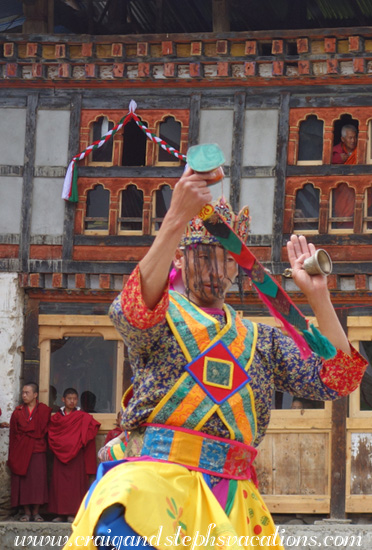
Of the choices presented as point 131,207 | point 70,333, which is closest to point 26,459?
point 70,333

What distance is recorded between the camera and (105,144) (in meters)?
13.1

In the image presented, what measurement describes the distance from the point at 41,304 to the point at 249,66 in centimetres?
338

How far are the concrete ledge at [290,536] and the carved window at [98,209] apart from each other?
3.48m

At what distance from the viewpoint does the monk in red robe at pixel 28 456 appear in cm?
1250

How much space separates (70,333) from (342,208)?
10.6 feet

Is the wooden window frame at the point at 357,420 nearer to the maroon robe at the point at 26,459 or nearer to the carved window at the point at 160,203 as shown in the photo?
the carved window at the point at 160,203

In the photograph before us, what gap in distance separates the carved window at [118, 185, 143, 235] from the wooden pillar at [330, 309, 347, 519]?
8.10ft

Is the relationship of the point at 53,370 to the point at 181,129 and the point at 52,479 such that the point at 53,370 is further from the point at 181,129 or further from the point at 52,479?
the point at 181,129

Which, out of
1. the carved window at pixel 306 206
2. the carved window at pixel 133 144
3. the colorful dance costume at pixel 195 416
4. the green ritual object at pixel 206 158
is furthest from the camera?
the carved window at pixel 133 144

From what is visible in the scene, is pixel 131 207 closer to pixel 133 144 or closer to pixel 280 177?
pixel 133 144

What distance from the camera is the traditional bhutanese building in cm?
1230

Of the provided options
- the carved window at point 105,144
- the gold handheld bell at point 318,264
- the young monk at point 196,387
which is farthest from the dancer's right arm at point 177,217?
the carved window at point 105,144

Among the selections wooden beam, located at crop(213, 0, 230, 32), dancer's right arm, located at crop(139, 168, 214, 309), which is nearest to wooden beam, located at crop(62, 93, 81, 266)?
wooden beam, located at crop(213, 0, 230, 32)

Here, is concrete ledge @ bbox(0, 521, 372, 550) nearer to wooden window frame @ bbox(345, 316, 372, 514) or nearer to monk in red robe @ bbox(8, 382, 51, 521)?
wooden window frame @ bbox(345, 316, 372, 514)
